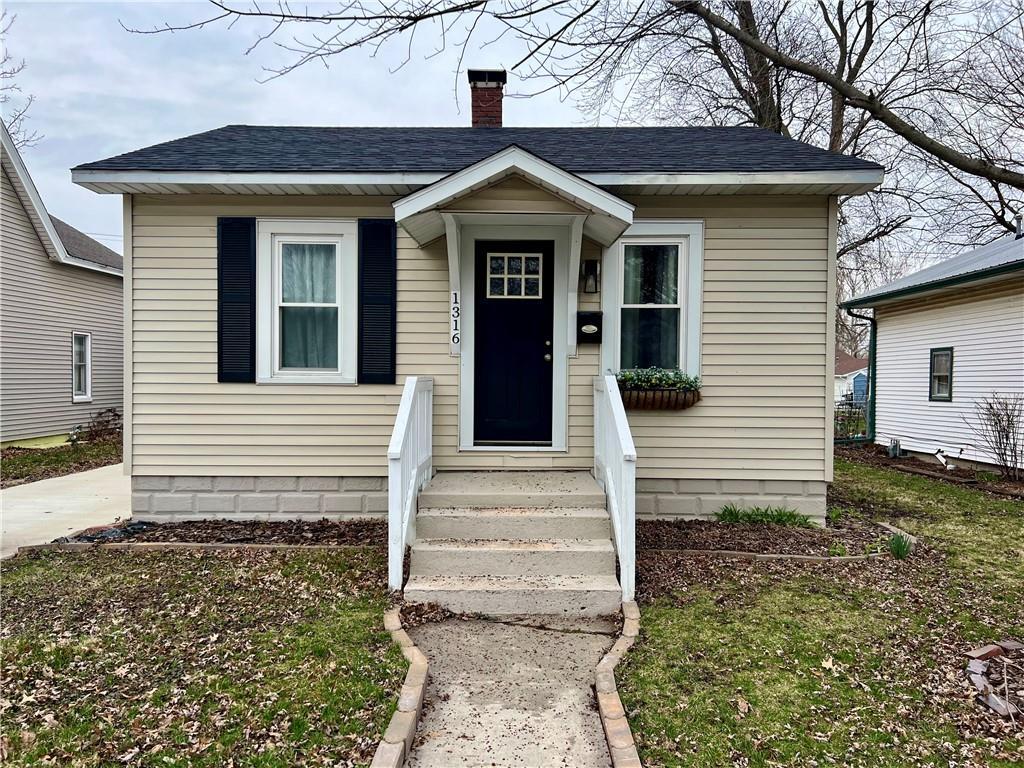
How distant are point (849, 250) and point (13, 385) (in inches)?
813

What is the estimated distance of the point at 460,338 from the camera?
5766 mm

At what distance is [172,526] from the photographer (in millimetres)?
5766

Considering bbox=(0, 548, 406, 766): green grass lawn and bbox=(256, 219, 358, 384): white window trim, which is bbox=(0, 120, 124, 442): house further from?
bbox=(0, 548, 406, 766): green grass lawn

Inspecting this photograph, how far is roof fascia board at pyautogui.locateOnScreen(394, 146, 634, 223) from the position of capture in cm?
462

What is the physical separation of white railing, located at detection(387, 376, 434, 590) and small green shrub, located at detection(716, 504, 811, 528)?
2898 millimetres

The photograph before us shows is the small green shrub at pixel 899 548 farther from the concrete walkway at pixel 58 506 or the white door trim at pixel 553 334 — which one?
the concrete walkway at pixel 58 506

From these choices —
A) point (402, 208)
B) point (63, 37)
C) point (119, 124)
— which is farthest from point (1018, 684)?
point (119, 124)

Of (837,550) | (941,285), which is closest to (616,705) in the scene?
(837,550)

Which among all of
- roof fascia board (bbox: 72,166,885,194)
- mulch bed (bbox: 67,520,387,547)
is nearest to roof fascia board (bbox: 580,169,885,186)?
roof fascia board (bbox: 72,166,885,194)

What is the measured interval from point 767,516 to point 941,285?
23.6 ft

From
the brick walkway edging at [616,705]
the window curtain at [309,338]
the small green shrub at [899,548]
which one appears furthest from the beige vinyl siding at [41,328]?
the small green shrub at [899,548]

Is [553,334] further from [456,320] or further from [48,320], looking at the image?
[48,320]

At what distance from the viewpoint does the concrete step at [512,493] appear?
190 inches

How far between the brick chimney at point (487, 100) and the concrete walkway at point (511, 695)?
6.13 meters
